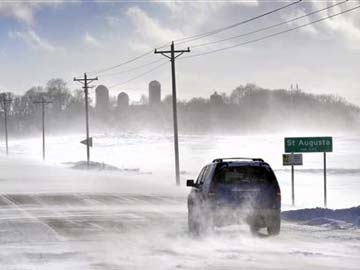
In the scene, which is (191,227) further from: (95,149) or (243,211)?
(95,149)

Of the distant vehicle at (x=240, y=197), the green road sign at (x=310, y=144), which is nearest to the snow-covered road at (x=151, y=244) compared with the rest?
the distant vehicle at (x=240, y=197)

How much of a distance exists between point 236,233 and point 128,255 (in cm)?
449

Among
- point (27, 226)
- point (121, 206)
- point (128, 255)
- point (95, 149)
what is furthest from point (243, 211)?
point (95, 149)

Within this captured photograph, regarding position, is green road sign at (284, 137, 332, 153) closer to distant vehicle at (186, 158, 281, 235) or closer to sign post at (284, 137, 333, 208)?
sign post at (284, 137, 333, 208)

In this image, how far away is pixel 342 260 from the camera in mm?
12422

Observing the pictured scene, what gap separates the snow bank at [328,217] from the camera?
19.2 m

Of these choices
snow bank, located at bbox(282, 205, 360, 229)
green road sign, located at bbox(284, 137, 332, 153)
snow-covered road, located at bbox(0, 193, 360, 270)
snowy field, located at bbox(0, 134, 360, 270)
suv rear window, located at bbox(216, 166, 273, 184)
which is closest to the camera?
snow-covered road, located at bbox(0, 193, 360, 270)

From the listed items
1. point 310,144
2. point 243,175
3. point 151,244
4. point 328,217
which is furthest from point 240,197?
point 310,144

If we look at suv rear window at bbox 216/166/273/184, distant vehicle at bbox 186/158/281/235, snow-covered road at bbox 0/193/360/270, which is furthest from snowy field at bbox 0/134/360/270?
suv rear window at bbox 216/166/273/184

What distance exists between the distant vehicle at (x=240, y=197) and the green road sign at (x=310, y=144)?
13408 millimetres

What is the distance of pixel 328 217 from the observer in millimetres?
21344

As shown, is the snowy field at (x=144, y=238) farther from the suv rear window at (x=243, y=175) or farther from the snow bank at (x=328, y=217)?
the suv rear window at (x=243, y=175)

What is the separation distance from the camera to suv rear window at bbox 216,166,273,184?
1627cm

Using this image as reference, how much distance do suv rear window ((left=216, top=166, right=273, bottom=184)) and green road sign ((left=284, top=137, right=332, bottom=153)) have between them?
1334cm
